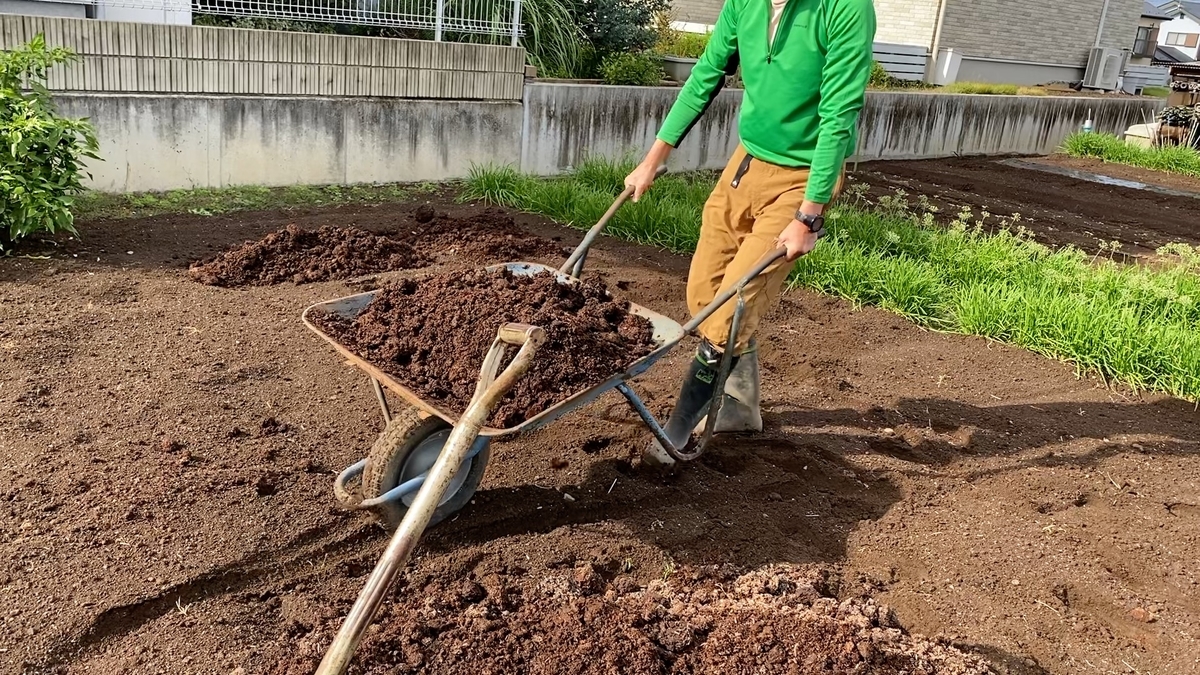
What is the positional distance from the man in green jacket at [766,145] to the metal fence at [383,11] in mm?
5352

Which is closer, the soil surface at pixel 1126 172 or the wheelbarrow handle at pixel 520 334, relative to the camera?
the wheelbarrow handle at pixel 520 334

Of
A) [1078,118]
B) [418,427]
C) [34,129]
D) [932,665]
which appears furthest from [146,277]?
[1078,118]

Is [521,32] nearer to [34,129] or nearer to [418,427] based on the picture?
[34,129]

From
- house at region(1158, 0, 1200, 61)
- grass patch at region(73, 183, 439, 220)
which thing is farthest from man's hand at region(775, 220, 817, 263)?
house at region(1158, 0, 1200, 61)

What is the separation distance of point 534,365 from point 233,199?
16.5 ft

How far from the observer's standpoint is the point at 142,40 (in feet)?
22.2

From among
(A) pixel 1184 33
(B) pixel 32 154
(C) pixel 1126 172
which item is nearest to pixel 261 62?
(B) pixel 32 154

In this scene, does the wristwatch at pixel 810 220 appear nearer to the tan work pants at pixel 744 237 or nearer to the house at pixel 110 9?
the tan work pants at pixel 744 237

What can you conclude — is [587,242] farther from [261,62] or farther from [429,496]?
[261,62]

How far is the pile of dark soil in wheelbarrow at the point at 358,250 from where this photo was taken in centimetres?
550

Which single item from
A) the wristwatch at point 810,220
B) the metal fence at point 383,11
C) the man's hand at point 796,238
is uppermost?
the metal fence at point 383,11

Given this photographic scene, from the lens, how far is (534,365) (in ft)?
9.37

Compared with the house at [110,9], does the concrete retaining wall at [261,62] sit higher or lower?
lower

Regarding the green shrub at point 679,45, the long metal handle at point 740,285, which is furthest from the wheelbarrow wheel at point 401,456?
the green shrub at point 679,45
